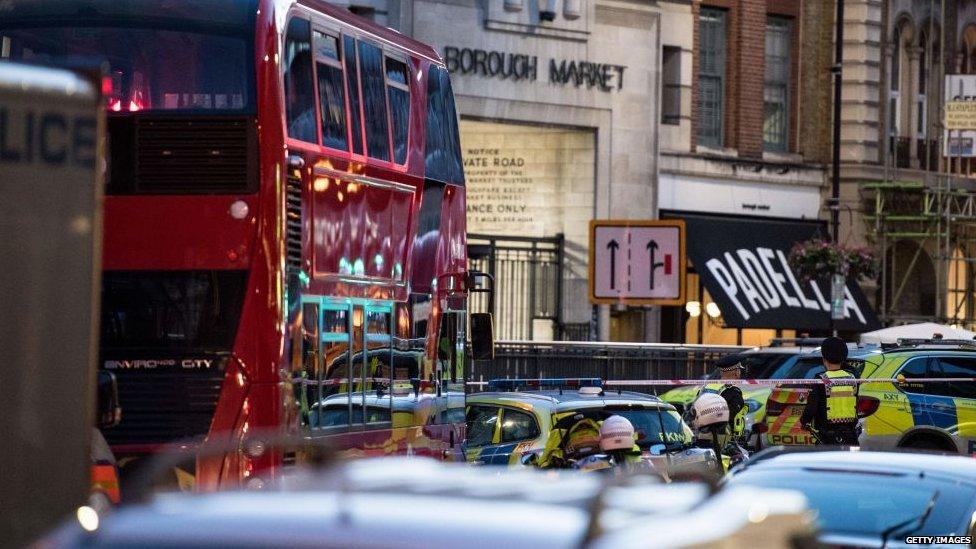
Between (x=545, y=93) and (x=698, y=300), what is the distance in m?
6.04

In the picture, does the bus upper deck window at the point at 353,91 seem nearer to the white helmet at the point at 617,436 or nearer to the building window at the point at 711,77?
the white helmet at the point at 617,436

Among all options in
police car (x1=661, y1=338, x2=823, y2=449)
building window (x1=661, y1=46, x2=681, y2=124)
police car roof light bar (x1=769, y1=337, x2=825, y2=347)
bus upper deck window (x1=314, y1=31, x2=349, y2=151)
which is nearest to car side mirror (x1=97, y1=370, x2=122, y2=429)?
bus upper deck window (x1=314, y1=31, x2=349, y2=151)

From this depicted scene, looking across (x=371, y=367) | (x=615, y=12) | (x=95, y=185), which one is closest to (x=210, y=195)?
(x=371, y=367)

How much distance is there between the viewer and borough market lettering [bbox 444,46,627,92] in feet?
113

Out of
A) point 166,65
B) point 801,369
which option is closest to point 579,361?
point 801,369

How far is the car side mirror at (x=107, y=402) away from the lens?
10859mm

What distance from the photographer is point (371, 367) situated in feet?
45.9

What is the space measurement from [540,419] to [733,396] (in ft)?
16.9

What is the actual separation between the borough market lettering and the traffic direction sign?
7.43 m

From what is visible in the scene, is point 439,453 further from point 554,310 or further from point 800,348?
point 554,310

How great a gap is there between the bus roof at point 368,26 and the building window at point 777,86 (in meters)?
26.3

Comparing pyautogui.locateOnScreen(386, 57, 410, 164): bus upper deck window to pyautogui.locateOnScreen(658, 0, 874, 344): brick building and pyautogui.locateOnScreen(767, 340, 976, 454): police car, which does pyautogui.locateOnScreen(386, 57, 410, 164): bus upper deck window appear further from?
pyautogui.locateOnScreen(658, 0, 874, 344): brick building

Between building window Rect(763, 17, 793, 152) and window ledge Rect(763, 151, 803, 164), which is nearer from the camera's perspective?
window ledge Rect(763, 151, 803, 164)

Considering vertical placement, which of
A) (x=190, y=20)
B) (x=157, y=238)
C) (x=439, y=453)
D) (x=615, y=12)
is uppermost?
(x=615, y=12)
